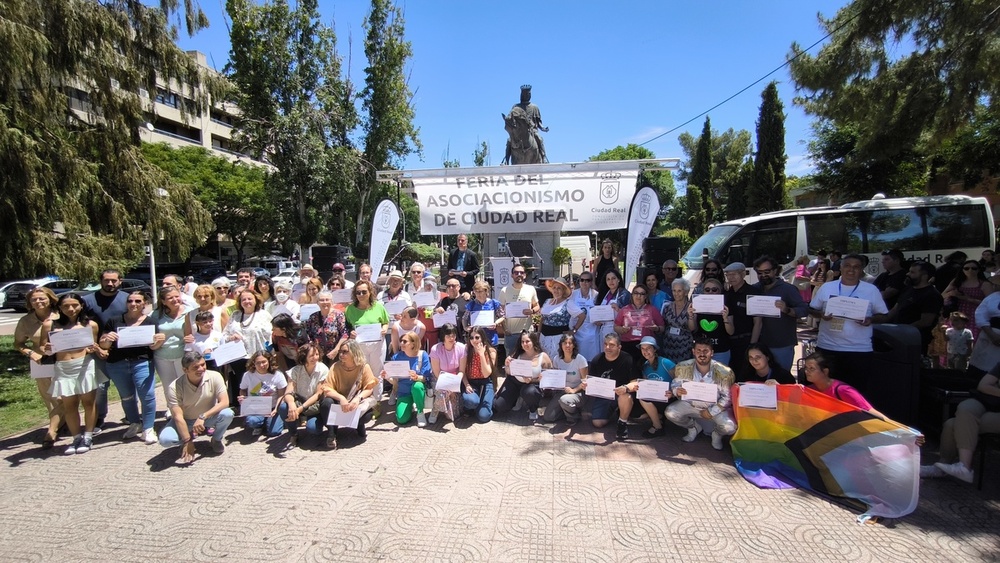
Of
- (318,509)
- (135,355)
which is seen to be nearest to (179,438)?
(135,355)

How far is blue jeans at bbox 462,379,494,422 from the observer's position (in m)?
5.20

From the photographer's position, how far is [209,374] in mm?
4609

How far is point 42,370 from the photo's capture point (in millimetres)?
4531

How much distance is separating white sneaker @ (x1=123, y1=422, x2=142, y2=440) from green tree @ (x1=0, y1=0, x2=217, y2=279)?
4.16m

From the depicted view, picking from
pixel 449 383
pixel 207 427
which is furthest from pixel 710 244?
pixel 207 427

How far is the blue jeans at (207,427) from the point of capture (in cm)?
442

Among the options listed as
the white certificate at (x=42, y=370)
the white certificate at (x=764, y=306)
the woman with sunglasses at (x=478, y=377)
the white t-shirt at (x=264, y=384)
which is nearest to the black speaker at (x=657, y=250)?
the white certificate at (x=764, y=306)

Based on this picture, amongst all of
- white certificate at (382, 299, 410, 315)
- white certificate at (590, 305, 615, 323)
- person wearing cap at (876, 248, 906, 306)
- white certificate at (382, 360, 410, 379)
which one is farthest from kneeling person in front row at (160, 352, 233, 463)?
person wearing cap at (876, 248, 906, 306)

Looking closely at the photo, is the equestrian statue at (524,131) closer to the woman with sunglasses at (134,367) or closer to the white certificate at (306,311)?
the white certificate at (306,311)

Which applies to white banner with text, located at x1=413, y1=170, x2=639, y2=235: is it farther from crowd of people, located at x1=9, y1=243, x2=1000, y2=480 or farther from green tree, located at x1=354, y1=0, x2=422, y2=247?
green tree, located at x1=354, y1=0, x2=422, y2=247

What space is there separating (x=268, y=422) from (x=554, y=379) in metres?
3.05

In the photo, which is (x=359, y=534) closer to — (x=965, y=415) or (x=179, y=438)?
(x=179, y=438)

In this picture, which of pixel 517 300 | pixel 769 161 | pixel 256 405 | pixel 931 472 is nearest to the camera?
pixel 931 472

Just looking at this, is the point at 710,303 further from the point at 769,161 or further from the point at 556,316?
the point at 769,161
